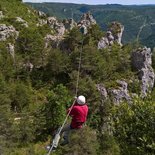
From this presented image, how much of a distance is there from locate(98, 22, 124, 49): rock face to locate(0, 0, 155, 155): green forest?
1.21 metres

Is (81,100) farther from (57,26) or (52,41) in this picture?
(57,26)

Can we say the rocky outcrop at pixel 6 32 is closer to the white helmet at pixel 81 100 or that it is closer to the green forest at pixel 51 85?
the green forest at pixel 51 85

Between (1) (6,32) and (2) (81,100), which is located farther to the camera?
(1) (6,32)

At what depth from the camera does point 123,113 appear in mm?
29750

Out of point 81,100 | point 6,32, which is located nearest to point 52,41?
point 6,32

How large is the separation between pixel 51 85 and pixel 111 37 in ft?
54.8

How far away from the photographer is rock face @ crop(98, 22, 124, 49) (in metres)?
82.4

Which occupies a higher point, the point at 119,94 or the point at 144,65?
the point at 144,65

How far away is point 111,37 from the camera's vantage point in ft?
276

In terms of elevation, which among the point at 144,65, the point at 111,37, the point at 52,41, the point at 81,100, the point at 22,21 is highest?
the point at 81,100

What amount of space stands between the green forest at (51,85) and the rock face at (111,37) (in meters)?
1.21

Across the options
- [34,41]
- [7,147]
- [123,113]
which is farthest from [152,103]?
[34,41]

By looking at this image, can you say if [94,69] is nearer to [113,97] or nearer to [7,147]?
[113,97]

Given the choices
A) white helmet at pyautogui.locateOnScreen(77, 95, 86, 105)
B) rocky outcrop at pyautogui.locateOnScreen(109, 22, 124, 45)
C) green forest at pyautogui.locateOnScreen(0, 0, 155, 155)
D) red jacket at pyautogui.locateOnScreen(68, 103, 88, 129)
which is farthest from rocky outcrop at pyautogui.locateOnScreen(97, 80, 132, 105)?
white helmet at pyautogui.locateOnScreen(77, 95, 86, 105)
